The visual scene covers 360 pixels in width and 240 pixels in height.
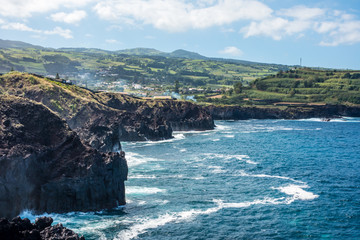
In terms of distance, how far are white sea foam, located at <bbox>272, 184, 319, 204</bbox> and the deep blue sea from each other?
0.60 ft

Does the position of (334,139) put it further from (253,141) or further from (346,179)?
(346,179)

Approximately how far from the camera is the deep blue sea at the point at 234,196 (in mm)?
52469

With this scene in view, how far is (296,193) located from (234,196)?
1196 centimetres

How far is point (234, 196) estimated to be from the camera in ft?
224

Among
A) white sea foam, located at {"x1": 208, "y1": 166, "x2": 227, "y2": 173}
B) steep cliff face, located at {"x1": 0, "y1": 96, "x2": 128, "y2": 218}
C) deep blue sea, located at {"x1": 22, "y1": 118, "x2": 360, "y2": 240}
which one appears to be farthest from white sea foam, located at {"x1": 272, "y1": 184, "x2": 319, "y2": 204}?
steep cliff face, located at {"x1": 0, "y1": 96, "x2": 128, "y2": 218}

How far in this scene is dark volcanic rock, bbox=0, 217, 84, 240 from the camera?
37406 millimetres

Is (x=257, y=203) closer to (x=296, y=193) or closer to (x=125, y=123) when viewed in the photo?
(x=296, y=193)

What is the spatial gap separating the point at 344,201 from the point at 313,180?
1378 cm

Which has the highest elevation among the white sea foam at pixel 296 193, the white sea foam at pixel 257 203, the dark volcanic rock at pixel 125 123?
Result: the dark volcanic rock at pixel 125 123

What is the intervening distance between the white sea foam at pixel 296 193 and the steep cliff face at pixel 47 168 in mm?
30274

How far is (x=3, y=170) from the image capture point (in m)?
53.0

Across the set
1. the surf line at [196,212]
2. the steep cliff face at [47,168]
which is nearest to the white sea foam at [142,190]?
the steep cliff face at [47,168]

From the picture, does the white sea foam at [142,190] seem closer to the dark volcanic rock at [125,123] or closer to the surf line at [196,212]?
the surf line at [196,212]

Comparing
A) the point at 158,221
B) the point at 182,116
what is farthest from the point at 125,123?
the point at 158,221
